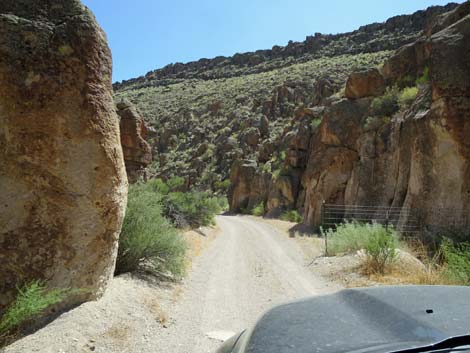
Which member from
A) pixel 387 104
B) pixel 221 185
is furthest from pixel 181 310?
pixel 221 185

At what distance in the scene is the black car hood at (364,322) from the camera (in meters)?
1.45

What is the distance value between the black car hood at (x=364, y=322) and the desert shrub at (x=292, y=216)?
Answer: 20673 mm

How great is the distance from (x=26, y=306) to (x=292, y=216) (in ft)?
67.3

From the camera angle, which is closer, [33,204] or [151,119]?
[33,204]

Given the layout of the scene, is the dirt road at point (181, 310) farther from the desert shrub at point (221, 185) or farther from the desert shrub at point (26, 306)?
the desert shrub at point (221, 185)

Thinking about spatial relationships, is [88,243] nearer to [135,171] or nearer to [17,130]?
[17,130]

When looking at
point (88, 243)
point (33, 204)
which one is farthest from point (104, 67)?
point (88, 243)

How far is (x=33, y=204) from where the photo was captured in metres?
4.61

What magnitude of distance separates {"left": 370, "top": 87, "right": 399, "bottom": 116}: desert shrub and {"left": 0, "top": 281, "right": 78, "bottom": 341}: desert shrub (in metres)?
15.9

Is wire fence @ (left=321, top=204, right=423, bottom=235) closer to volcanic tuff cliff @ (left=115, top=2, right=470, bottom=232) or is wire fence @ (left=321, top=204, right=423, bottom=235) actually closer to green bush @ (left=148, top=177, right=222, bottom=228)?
volcanic tuff cliff @ (left=115, top=2, right=470, bottom=232)

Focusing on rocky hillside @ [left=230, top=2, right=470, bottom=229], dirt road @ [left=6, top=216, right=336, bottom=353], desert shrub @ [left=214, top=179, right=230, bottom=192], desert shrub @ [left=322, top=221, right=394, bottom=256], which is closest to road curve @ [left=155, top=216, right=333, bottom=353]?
dirt road @ [left=6, top=216, right=336, bottom=353]

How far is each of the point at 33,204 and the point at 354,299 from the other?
4075mm

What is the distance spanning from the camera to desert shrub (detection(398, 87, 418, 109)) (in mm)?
15096

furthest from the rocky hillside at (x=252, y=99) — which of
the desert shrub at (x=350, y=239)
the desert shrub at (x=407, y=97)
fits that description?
the desert shrub at (x=350, y=239)
